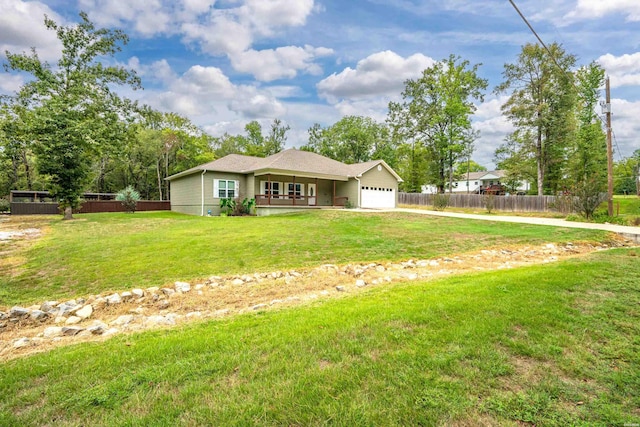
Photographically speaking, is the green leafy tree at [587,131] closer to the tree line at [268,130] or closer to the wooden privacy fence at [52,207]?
the tree line at [268,130]

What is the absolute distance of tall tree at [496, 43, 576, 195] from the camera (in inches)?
1040

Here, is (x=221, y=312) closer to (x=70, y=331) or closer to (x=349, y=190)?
(x=70, y=331)

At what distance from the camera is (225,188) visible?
21047mm

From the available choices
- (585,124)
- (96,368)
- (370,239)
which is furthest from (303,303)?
(585,124)

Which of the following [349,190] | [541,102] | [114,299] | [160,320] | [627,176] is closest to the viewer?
[160,320]

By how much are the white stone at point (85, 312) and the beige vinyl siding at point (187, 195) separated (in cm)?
1616

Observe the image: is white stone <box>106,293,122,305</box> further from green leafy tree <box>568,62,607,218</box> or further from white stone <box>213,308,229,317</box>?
green leafy tree <box>568,62,607,218</box>

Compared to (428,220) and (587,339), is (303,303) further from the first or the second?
(428,220)

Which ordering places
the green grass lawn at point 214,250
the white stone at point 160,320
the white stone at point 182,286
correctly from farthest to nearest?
the green grass lawn at point 214,250
the white stone at point 182,286
the white stone at point 160,320

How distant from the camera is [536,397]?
6.82 feet

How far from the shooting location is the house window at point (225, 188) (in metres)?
20.6

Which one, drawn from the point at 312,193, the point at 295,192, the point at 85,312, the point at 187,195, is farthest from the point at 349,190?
the point at 85,312

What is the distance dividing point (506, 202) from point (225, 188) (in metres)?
23.1

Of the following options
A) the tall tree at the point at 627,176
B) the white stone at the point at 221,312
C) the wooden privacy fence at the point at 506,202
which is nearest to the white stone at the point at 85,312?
the white stone at the point at 221,312
